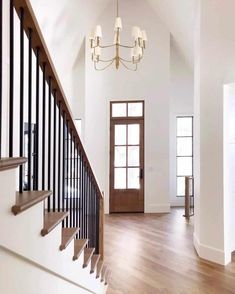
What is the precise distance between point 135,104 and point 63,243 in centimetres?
605

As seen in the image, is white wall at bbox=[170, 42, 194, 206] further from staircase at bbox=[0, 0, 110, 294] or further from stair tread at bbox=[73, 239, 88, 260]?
stair tread at bbox=[73, 239, 88, 260]

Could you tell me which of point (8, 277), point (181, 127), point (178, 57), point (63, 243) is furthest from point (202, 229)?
point (178, 57)

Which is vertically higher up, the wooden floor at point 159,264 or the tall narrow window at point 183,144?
the tall narrow window at point 183,144

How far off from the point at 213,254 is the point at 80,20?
572 cm

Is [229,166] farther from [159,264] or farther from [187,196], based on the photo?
[187,196]

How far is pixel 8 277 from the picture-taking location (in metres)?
0.96

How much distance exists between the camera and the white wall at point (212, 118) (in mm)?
3924

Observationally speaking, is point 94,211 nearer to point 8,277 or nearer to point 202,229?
point 202,229

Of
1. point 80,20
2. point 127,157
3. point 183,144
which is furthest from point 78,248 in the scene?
point 183,144

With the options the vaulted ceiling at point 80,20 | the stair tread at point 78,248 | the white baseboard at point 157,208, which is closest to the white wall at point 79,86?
the vaulted ceiling at point 80,20

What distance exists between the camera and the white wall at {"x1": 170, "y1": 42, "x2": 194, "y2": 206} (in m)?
8.05

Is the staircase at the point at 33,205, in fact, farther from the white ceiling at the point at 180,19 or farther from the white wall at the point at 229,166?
the white ceiling at the point at 180,19

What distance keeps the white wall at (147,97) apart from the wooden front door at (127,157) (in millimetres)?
148

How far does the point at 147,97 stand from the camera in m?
7.28
